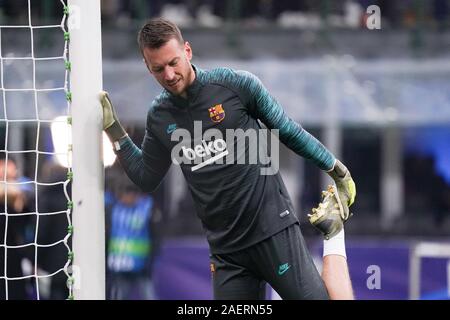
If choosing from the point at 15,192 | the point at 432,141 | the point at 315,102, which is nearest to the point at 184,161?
the point at 15,192

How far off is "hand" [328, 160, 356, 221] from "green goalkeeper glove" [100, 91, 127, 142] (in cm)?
107

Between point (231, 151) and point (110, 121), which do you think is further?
point (110, 121)

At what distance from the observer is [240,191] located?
4398mm

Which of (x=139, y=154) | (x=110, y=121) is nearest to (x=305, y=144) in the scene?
(x=139, y=154)

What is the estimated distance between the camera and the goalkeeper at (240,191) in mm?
4391

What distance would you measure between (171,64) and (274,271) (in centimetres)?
107

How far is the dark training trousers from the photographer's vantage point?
173 inches

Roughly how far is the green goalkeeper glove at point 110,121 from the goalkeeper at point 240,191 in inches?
12.1

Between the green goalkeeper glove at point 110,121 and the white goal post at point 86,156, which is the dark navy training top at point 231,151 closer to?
the green goalkeeper glove at point 110,121

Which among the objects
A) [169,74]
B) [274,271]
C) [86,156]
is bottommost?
[274,271]

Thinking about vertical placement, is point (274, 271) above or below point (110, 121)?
below

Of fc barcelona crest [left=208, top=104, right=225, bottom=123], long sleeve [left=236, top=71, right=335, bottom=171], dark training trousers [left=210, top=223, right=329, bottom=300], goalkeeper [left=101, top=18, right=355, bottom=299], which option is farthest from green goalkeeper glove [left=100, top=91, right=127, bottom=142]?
dark training trousers [left=210, top=223, right=329, bottom=300]

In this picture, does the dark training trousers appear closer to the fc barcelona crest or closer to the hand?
the hand

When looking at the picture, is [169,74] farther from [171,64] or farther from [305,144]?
[305,144]
